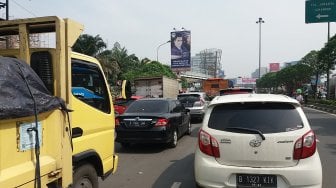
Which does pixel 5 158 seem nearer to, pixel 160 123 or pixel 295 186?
pixel 295 186

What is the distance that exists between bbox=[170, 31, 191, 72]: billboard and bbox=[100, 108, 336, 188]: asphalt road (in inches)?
1368

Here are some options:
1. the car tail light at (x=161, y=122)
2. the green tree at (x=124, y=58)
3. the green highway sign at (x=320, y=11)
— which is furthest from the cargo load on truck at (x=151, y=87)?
the green tree at (x=124, y=58)

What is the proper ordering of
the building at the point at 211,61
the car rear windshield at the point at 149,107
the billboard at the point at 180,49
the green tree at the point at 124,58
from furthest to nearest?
the building at the point at 211,61 < the green tree at the point at 124,58 < the billboard at the point at 180,49 < the car rear windshield at the point at 149,107

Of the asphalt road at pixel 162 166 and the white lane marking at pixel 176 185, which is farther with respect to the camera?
the asphalt road at pixel 162 166

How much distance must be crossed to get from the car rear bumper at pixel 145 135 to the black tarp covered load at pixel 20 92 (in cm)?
723

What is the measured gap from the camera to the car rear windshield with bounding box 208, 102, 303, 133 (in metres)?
5.80

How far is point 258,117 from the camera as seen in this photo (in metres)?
5.91

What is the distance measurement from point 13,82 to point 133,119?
25.6 feet

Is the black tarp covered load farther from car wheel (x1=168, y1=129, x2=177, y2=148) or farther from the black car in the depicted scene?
car wheel (x1=168, y1=129, x2=177, y2=148)

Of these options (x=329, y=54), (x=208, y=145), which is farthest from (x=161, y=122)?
(x=329, y=54)

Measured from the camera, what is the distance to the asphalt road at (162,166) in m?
7.82

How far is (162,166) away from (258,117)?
3.99 m

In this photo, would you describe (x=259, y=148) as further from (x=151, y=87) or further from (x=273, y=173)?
(x=151, y=87)

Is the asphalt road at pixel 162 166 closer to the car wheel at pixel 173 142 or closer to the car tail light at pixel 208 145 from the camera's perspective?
the car wheel at pixel 173 142
